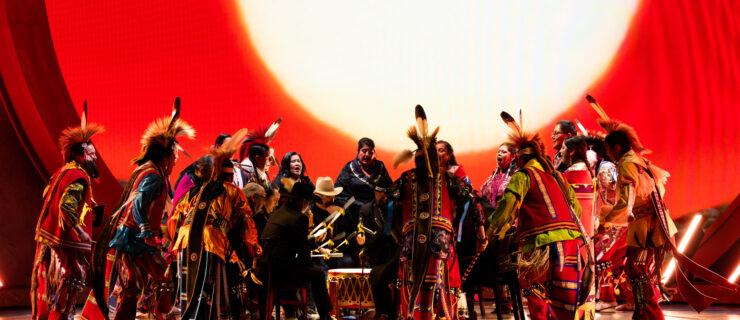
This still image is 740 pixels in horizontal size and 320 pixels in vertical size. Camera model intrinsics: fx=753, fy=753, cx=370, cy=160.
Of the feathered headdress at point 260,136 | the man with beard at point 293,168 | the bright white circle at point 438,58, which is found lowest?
the man with beard at point 293,168

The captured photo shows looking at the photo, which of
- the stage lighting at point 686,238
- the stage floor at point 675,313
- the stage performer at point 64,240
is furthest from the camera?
the stage lighting at point 686,238

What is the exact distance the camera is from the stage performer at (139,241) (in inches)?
211

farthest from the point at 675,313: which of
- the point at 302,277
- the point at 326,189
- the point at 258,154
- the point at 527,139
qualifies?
the point at 258,154

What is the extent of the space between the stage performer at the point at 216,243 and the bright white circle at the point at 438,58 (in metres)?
3.92

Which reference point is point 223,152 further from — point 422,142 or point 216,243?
point 422,142

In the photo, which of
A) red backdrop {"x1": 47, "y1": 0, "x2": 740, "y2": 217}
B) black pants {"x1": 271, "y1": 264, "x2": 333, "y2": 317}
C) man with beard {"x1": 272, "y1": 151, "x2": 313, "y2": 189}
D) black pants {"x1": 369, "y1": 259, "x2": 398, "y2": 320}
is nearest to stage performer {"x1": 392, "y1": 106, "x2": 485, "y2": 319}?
black pants {"x1": 369, "y1": 259, "x2": 398, "y2": 320}

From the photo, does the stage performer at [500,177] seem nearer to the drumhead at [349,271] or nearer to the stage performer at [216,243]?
the drumhead at [349,271]

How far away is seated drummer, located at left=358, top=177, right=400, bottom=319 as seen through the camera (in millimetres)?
5551

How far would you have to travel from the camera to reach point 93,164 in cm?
647

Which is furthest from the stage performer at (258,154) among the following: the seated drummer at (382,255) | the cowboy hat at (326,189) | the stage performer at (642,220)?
the stage performer at (642,220)

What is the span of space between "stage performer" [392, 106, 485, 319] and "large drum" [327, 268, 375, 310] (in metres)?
1.08

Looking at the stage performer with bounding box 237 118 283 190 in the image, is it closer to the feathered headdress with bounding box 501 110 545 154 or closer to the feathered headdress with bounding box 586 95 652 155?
the feathered headdress with bounding box 501 110 545 154

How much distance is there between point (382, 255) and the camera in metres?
6.01

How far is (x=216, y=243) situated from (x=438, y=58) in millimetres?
4618
